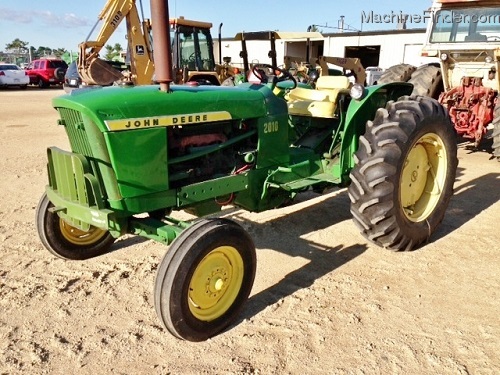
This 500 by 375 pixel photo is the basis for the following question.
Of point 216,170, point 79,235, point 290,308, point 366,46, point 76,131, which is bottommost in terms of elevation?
point 290,308

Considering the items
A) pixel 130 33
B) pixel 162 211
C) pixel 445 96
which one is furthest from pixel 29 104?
pixel 162 211

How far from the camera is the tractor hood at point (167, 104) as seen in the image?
2.75 metres

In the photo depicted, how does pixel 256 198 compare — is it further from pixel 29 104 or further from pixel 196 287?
pixel 29 104

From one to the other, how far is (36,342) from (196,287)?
104cm

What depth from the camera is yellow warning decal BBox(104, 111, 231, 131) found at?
2768mm

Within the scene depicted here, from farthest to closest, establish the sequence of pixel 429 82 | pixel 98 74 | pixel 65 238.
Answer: pixel 98 74 < pixel 429 82 < pixel 65 238

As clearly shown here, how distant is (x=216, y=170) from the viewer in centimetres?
350

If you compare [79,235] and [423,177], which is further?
[423,177]

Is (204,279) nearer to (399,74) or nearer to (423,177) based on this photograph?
(423,177)

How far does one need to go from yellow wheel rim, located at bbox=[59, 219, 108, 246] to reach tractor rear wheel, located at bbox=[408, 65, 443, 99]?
6455 millimetres

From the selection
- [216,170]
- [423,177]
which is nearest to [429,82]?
[423,177]

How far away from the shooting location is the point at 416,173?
421 cm

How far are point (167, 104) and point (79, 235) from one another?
1.57 metres

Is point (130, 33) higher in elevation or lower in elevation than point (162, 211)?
higher
